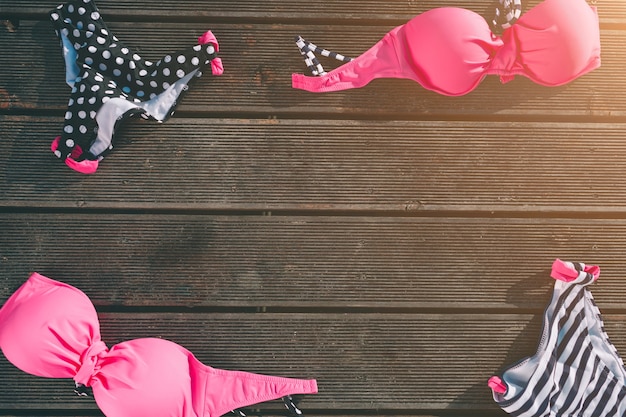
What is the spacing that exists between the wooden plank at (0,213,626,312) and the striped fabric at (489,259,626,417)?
0.07 metres

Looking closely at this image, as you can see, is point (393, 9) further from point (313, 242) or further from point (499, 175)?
point (313, 242)

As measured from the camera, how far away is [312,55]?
1420 millimetres

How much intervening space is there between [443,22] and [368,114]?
0.35 meters

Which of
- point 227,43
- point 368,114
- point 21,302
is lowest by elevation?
point 21,302

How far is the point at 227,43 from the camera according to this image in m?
1.46

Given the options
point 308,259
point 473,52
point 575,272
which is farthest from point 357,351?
point 473,52

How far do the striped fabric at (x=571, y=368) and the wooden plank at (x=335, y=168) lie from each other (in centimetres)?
32

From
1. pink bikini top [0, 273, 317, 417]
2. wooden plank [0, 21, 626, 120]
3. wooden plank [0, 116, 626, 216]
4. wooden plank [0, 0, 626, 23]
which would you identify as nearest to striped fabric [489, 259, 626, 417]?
wooden plank [0, 116, 626, 216]

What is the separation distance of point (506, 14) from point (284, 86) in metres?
0.74

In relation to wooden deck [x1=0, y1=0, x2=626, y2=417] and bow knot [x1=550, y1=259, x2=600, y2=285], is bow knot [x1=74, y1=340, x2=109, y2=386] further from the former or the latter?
bow knot [x1=550, y1=259, x2=600, y2=285]

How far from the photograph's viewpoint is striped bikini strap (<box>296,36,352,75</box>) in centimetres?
142

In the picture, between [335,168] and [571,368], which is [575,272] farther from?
[335,168]

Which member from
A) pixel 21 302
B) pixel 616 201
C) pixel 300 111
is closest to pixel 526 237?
pixel 616 201

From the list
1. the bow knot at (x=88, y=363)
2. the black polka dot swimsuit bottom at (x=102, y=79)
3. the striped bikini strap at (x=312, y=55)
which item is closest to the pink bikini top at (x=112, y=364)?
the bow knot at (x=88, y=363)
